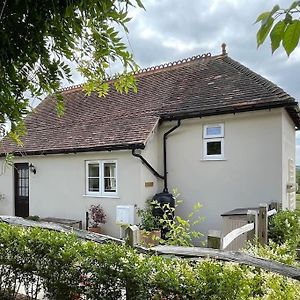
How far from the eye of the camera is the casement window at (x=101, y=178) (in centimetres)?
Answer: 1217

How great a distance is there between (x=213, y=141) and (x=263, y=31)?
10.4 meters

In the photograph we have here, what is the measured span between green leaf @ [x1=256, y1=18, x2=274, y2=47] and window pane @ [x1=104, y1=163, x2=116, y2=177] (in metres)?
11.2

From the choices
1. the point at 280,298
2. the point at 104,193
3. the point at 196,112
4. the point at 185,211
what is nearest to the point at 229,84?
the point at 196,112

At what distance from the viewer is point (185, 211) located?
1174 cm

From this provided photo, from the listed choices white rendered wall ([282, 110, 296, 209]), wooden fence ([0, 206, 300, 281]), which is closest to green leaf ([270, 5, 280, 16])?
wooden fence ([0, 206, 300, 281])

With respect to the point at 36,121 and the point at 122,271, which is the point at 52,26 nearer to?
the point at 122,271

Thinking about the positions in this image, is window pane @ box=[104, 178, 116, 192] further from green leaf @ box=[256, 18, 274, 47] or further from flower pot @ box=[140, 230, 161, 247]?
green leaf @ box=[256, 18, 274, 47]

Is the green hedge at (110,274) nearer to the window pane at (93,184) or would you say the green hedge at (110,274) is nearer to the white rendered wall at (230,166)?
the white rendered wall at (230,166)

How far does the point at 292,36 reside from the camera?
39.0 inches

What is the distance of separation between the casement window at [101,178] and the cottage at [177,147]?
0.04 metres

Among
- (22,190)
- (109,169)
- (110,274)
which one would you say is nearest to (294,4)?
(110,274)

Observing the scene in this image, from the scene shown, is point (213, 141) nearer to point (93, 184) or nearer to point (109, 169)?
point (109, 169)

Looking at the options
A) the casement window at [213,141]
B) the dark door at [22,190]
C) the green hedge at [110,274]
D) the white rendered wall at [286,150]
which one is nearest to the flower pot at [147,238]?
the green hedge at [110,274]

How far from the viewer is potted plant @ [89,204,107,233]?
12.0 m
